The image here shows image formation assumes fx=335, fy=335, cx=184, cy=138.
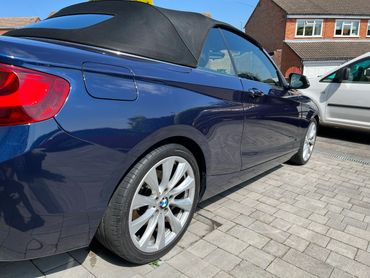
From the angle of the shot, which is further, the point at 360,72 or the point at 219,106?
the point at 360,72

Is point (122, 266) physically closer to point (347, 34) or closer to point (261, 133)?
point (261, 133)

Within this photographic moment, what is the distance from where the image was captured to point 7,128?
1.44 metres

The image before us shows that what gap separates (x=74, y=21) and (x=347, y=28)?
36.2 meters

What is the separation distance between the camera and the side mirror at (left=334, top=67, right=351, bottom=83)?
6477 millimetres

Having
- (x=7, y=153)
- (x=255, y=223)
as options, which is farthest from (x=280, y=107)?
(x=7, y=153)

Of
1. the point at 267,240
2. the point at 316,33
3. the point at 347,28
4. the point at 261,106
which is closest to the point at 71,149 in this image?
the point at 267,240

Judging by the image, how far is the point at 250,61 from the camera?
3254 millimetres

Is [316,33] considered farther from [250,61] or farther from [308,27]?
[250,61]

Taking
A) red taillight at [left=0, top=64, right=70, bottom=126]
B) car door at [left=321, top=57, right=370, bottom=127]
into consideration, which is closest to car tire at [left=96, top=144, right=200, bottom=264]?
red taillight at [left=0, top=64, right=70, bottom=126]

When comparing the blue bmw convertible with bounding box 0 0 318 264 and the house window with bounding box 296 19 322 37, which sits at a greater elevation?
the house window with bounding box 296 19 322 37

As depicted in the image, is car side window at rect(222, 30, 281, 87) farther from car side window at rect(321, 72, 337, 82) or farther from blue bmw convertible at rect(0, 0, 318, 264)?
car side window at rect(321, 72, 337, 82)

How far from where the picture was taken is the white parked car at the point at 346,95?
6426 millimetres

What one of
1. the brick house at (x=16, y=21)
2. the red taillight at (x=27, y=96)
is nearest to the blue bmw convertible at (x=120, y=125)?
the red taillight at (x=27, y=96)

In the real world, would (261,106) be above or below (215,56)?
below
